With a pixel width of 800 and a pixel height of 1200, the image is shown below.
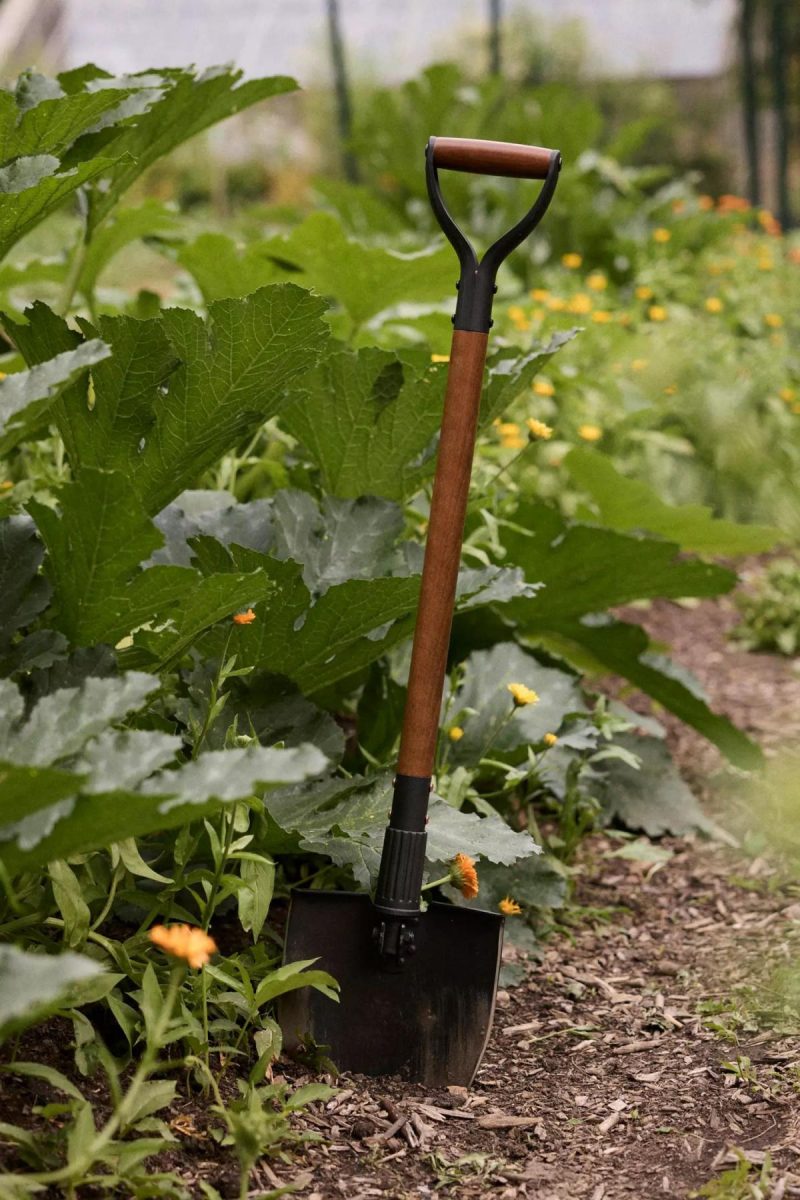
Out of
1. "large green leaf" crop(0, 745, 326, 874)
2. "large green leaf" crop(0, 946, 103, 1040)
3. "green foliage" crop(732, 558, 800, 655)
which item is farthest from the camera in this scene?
"green foliage" crop(732, 558, 800, 655)

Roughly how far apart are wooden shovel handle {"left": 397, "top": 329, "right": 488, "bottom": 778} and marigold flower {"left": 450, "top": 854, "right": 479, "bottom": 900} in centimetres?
14

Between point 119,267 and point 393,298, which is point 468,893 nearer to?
point 393,298

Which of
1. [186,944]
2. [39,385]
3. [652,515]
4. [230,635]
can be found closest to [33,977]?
[186,944]

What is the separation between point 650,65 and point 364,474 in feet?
32.0

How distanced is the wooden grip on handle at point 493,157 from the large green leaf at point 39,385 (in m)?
0.56

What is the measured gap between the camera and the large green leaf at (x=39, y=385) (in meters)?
1.19

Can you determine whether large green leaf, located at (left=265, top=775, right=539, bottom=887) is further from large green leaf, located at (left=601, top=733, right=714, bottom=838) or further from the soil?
large green leaf, located at (left=601, top=733, right=714, bottom=838)

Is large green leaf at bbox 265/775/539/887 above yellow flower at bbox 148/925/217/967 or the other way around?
the other way around

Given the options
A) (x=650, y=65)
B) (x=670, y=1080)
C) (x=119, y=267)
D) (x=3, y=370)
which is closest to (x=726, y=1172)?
(x=670, y=1080)

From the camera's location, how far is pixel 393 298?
98.1 inches

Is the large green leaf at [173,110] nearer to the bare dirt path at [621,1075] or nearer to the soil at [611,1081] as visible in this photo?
the soil at [611,1081]

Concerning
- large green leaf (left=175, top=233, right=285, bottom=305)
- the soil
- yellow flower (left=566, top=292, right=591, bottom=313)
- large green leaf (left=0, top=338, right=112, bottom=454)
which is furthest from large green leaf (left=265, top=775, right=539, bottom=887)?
yellow flower (left=566, top=292, right=591, bottom=313)

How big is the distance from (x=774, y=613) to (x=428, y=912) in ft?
6.42

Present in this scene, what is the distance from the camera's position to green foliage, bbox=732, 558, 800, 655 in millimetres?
3277
